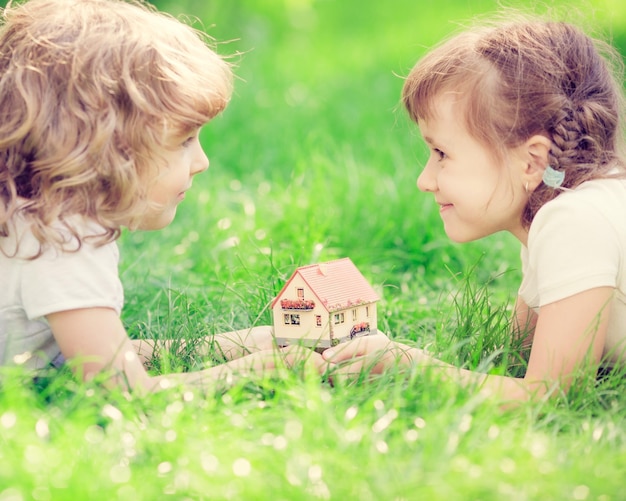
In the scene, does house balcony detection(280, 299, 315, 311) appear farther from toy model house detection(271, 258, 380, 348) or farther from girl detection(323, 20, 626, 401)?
girl detection(323, 20, 626, 401)

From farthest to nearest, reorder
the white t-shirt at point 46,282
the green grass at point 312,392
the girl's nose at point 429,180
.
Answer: the girl's nose at point 429,180 < the white t-shirt at point 46,282 < the green grass at point 312,392

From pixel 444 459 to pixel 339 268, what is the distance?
0.80 metres

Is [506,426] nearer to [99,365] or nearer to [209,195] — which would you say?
[99,365]

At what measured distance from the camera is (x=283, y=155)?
496 centimetres

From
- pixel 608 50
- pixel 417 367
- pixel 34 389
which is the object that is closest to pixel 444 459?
pixel 417 367

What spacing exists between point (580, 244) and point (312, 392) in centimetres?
80

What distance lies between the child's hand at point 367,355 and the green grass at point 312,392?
0.19 feet

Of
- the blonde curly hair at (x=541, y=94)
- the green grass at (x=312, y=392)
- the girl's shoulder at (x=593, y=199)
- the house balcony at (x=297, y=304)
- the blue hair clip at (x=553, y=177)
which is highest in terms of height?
the blonde curly hair at (x=541, y=94)

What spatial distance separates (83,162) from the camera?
2359 mm

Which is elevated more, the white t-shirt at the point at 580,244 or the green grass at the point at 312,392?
the white t-shirt at the point at 580,244

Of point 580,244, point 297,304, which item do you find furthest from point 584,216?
point 297,304

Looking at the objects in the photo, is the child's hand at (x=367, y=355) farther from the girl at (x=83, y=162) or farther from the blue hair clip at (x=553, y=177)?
the blue hair clip at (x=553, y=177)

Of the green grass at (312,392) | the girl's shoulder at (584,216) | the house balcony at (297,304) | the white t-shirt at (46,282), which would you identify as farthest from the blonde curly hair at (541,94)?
the white t-shirt at (46,282)

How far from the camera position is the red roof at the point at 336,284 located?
241 cm
